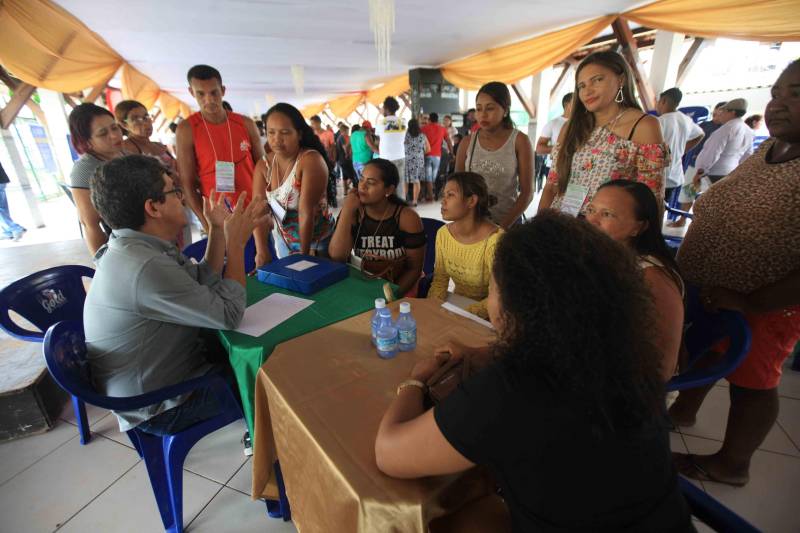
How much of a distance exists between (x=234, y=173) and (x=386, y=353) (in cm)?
176

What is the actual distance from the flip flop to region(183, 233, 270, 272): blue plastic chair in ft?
7.43

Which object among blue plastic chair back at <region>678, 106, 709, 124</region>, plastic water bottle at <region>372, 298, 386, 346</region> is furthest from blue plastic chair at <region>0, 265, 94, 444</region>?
blue plastic chair back at <region>678, 106, 709, 124</region>

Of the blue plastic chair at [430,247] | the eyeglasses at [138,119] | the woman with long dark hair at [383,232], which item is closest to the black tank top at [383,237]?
the woman with long dark hair at [383,232]

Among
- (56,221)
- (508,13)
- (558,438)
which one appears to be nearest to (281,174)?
(558,438)

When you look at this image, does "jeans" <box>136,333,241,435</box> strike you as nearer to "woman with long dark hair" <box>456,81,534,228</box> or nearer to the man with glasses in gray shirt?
the man with glasses in gray shirt

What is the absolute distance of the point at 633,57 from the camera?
14.0 ft

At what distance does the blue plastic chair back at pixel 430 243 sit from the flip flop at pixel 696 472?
56.9 inches

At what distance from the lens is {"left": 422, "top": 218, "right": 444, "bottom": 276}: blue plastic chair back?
2.21 m

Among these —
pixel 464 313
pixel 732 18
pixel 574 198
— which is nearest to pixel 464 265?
pixel 464 313

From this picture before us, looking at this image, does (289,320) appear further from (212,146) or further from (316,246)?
(212,146)

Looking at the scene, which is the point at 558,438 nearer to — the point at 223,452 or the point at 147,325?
the point at 147,325

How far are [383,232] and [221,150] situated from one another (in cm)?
118

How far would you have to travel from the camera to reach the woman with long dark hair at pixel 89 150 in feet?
6.52

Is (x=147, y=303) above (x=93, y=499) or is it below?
above
